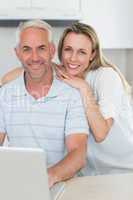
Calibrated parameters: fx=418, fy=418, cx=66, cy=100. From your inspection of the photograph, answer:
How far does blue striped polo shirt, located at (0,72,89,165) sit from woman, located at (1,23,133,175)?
0.08 metres

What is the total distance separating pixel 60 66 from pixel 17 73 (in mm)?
206

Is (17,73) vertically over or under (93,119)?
over

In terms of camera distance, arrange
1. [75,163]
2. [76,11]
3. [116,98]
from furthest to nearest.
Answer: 1. [76,11]
2. [116,98]
3. [75,163]

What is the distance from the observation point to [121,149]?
1.95m

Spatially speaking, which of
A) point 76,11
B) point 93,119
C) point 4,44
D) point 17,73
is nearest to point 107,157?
point 93,119

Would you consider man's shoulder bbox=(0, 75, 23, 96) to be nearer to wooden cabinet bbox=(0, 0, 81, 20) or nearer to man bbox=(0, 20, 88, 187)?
man bbox=(0, 20, 88, 187)

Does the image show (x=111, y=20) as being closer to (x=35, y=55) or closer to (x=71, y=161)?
(x=35, y=55)

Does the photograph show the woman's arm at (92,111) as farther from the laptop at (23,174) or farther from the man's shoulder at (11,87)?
the laptop at (23,174)

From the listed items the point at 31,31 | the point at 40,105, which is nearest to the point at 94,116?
the point at 40,105

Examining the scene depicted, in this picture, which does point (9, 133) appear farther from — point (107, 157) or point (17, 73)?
Result: point (107, 157)

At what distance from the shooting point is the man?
1.78 meters

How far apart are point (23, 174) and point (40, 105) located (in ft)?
2.76

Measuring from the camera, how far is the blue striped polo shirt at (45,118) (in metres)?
1.78

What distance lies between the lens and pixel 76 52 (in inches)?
75.7
